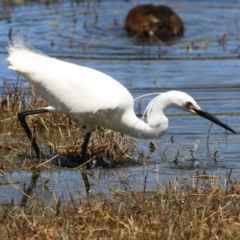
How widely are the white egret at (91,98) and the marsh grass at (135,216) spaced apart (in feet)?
3.98

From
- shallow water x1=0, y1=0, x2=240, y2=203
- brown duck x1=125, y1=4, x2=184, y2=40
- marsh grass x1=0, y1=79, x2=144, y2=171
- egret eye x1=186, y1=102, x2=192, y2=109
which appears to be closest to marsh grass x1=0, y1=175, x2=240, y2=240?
shallow water x1=0, y1=0, x2=240, y2=203

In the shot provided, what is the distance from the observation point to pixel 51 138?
7.86 metres

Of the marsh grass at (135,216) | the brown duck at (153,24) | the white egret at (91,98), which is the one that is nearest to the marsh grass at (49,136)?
the white egret at (91,98)

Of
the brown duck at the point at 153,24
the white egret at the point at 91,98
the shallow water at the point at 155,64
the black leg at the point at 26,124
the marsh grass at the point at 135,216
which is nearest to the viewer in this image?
the marsh grass at the point at 135,216

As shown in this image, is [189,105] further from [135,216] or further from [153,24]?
[153,24]

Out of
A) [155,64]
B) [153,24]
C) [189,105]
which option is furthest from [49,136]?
[153,24]

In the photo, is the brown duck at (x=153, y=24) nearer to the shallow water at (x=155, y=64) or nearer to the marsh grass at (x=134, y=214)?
the shallow water at (x=155, y=64)

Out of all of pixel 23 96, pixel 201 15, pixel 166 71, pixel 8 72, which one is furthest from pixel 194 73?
pixel 201 15

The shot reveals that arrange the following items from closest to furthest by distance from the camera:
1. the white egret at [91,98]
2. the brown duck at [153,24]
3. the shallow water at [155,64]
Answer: the shallow water at [155,64] → the white egret at [91,98] → the brown duck at [153,24]

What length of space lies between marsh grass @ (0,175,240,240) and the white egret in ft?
3.98

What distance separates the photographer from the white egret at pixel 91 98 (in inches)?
268

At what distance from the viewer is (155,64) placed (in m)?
12.1

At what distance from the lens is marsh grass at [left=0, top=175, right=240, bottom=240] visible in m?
4.86

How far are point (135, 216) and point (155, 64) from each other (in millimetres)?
7068
